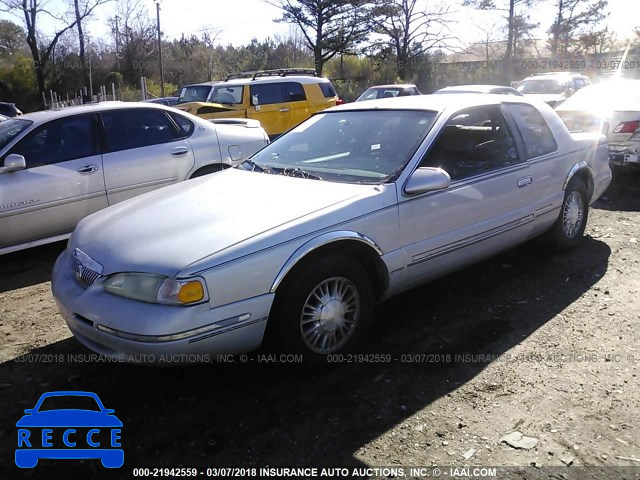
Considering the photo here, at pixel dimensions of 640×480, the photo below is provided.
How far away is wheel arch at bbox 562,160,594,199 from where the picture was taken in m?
5.18

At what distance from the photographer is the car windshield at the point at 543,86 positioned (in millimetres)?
17562

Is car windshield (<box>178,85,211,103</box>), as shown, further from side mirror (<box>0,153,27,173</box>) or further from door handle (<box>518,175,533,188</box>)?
door handle (<box>518,175,533,188</box>)

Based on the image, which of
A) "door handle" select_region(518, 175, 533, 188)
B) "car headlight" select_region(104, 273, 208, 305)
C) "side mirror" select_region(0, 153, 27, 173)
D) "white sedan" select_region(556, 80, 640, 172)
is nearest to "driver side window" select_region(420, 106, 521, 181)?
"door handle" select_region(518, 175, 533, 188)

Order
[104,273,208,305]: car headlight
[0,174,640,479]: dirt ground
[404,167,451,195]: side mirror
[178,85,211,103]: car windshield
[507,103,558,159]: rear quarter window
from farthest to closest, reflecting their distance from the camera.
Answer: [178,85,211,103]: car windshield
[507,103,558,159]: rear quarter window
[404,167,451,195]: side mirror
[104,273,208,305]: car headlight
[0,174,640,479]: dirt ground

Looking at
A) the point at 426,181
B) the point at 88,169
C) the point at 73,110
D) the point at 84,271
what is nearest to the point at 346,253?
the point at 426,181

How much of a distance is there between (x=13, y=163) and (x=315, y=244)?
3600mm

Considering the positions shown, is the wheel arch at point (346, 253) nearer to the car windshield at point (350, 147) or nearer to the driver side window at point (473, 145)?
the car windshield at point (350, 147)

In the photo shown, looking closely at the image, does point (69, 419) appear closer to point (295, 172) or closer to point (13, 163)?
point (295, 172)

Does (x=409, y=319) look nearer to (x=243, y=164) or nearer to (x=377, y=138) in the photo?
(x=377, y=138)

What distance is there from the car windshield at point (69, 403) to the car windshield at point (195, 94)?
10.8m

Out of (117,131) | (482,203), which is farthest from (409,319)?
(117,131)

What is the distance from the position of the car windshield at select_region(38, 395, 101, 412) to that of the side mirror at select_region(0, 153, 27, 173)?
115 inches

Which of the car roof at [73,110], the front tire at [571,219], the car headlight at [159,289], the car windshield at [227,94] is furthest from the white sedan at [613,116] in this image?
the car headlight at [159,289]

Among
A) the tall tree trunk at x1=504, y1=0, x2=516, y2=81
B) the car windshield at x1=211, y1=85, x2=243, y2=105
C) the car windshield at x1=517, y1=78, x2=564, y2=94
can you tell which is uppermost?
the tall tree trunk at x1=504, y1=0, x2=516, y2=81
